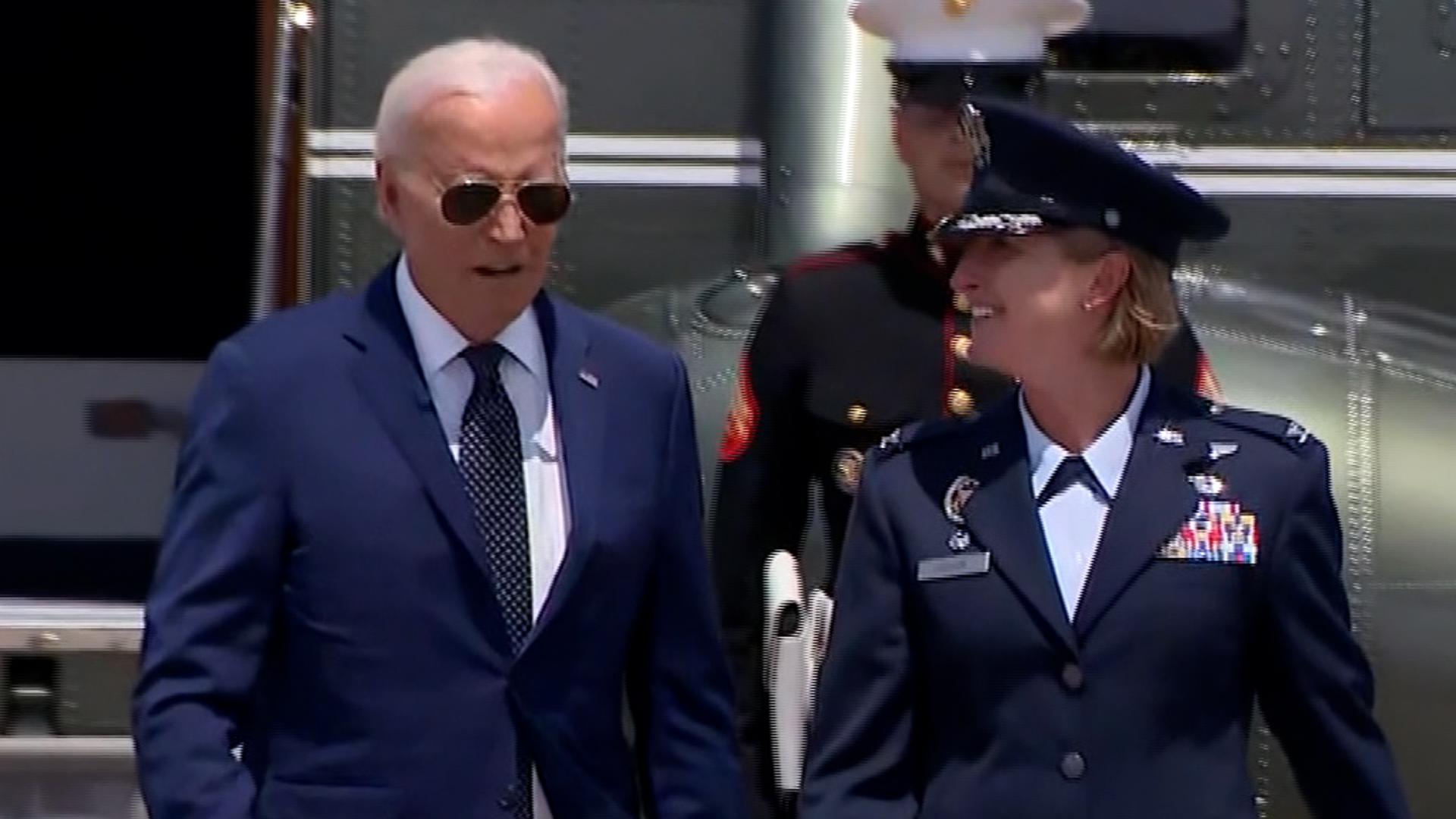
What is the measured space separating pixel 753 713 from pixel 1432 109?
2270mm

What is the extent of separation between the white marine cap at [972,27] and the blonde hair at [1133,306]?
800 mm

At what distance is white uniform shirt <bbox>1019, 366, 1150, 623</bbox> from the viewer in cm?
277

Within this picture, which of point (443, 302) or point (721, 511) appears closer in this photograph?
point (443, 302)

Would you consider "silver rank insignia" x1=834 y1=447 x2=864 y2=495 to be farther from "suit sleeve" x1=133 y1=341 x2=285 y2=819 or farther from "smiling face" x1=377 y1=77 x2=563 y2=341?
"suit sleeve" x1=133 y1=341 x2=285 y2=819

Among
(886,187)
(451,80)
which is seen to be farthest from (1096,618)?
(886,187)

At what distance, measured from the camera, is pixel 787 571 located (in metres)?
3.47

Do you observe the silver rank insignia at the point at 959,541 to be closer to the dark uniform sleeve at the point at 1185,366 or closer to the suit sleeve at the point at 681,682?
the suit sleeve at the point at 681,682

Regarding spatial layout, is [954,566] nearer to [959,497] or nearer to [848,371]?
[959,497]

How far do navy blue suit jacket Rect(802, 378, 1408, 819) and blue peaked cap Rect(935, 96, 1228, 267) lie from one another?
193 mm

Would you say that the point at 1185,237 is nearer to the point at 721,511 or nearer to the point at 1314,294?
the point at 721,511

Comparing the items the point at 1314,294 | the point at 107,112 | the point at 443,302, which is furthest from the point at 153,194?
the point at 443,302

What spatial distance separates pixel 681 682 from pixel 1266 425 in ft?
2.16

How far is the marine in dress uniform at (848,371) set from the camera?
3533 millimetres

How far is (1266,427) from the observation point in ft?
Answer: 9.45
